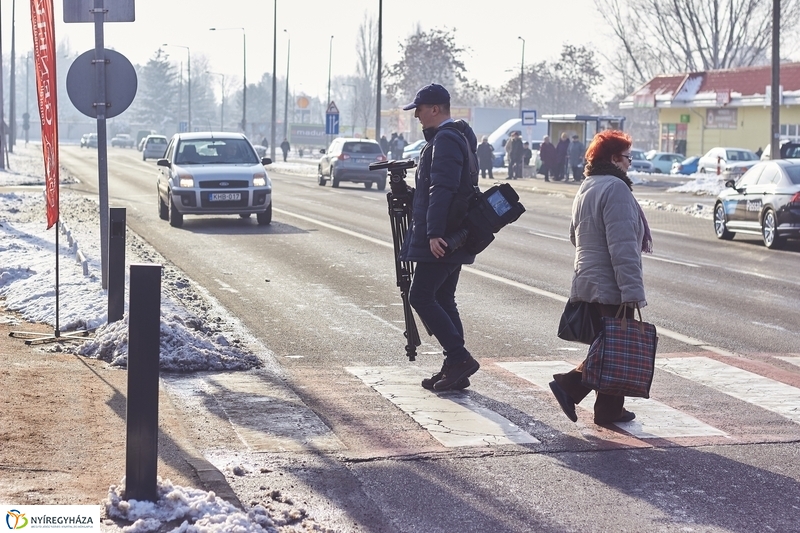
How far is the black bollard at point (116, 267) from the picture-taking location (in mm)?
9311

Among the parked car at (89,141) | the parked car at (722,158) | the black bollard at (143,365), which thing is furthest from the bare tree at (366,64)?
the black bollard at (143,365)

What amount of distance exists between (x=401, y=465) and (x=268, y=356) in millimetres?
3253

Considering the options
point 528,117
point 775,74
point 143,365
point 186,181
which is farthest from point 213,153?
point 528,117

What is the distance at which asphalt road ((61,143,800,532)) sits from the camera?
5215 millimetres

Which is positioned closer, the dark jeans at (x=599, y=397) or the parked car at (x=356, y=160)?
the dark jeans at (x=599, y=397)

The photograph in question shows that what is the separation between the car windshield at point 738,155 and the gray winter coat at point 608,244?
142 ft

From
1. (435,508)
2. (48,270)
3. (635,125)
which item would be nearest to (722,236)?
(48,270)

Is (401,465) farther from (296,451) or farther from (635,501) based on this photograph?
(635,501)

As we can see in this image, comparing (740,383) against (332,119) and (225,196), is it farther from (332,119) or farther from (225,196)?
(332,119)

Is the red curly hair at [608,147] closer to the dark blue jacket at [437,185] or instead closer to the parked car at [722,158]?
the dark blue jacket at [437,185]

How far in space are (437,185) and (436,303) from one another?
0.76 m

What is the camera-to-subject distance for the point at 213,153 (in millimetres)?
22469

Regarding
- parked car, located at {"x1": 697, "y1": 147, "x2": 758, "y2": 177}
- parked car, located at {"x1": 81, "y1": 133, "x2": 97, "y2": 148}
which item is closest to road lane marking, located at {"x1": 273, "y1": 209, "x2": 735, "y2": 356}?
parked car, located at {"x1": 697, "y1": 147, "x2": 758, "y2": 177}

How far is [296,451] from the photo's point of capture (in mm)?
6055
